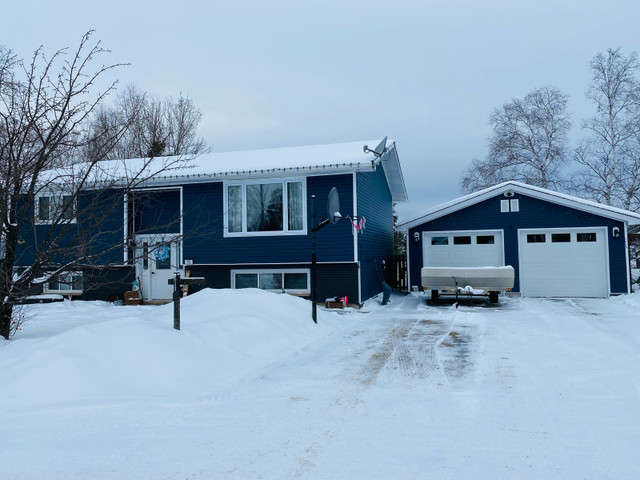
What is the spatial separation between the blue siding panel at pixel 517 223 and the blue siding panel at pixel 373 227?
4.22 ft

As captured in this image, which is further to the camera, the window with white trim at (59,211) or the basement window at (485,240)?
the basement window at (485,240)

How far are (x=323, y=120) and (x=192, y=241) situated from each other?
1551 cm

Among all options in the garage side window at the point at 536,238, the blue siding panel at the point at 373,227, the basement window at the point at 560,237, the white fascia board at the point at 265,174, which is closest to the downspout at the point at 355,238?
the blue siding panel at the point at 373,227

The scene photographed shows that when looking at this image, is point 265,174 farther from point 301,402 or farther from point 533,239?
point 301,402

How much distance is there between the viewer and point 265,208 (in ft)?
43.9

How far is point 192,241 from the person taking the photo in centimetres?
1394

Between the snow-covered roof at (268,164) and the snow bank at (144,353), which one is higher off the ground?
the snow-covered roof at (268,164)

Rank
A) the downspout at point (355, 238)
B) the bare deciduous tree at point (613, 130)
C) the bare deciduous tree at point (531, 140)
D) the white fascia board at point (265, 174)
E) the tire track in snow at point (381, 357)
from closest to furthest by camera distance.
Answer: the tire track in snow at point (381, 357), the white fascia board at point (265, 174), the downspout at point (355, 238), the bare deciduous tree at point (613, 130), the bare deciduous tree at point (531, 140)

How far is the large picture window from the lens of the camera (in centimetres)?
1310

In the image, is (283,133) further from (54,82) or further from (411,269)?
(54,82)

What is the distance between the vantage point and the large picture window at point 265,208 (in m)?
13.1

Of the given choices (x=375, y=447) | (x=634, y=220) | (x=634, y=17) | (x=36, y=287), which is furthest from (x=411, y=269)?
(x=634, y=17)

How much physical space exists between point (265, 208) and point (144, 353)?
812 centimetres

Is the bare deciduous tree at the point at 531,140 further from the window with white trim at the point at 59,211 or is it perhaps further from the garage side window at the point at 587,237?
the window with white trim at the point at 59,211
